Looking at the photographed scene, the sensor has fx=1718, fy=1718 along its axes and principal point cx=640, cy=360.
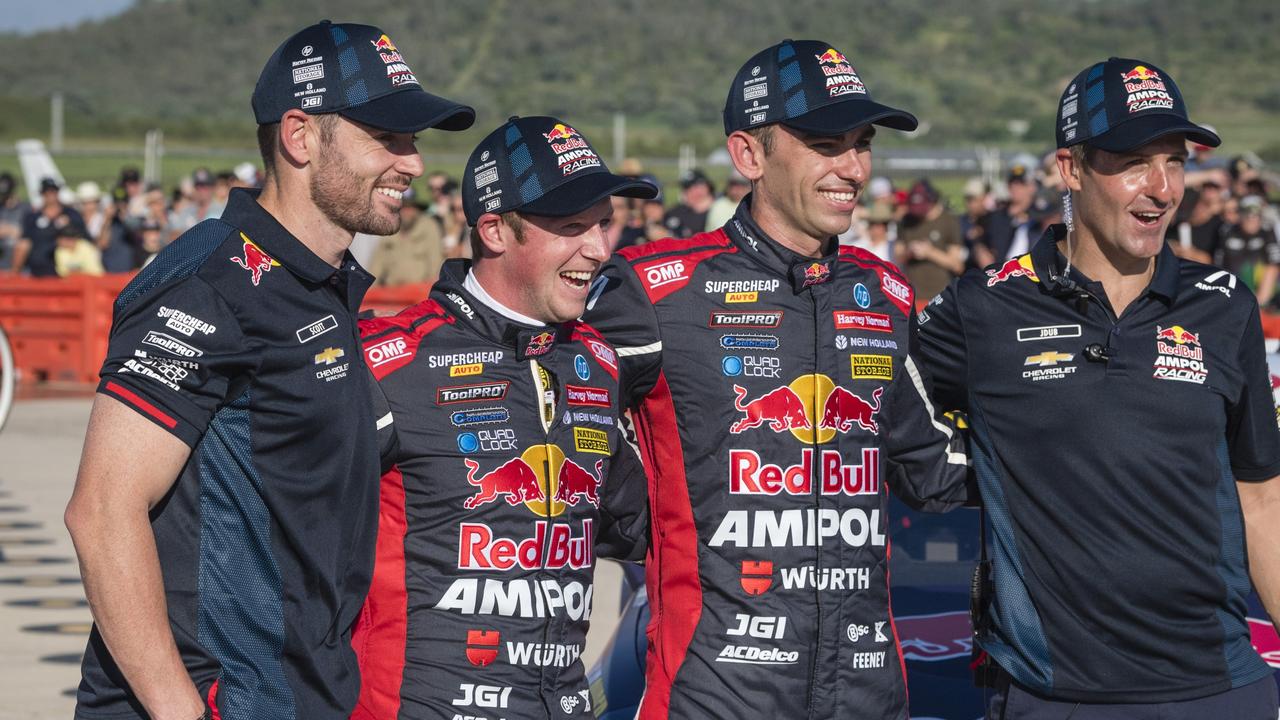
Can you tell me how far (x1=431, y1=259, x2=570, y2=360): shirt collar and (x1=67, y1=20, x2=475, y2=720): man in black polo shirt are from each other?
1.59 ft

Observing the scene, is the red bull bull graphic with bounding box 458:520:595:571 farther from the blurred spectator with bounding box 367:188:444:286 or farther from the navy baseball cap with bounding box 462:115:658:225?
the blurred spectator with bounding box 367:188:444:286

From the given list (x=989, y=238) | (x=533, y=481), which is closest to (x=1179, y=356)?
(x=533, y=481)

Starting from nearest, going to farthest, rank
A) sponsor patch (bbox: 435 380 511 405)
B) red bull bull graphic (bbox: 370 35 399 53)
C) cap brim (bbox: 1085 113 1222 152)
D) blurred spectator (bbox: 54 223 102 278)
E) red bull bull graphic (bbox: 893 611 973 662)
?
1. red bull bull graphic (bbox: 370 35 399 53)
2. sponsor patch (bbox: 435 380 511 405)
3. cap brim (bbox: 1085 113 1222 152)
4. red bull bull graphic (bbox: 893 611 973 662)
5. blurred spectator (bbox: 54 223 102 278)

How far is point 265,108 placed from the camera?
323 cm

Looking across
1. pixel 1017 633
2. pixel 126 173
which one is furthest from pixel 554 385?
pixel 126 173

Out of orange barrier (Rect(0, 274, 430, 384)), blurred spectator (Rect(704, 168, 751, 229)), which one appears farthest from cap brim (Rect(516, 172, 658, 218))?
orange barrier (Rect(0, 274, 430, 384))

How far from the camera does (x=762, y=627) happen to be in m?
3.87

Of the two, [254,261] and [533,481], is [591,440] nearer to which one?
[533,481]

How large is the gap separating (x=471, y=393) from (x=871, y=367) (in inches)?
37.5

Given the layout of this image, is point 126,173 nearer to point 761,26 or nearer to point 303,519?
point 303,519

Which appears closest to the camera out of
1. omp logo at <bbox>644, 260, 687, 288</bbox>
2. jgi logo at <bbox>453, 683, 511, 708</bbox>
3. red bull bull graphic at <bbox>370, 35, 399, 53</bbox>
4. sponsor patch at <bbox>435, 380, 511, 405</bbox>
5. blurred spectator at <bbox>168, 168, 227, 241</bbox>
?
red bull bull graphic at <bbox>370, 35, 399, 53</bbox>

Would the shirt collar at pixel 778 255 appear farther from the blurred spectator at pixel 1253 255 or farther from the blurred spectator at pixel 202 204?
the blurred spectator at pixel 202 204

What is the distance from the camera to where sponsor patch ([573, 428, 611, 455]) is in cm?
Answer: 376

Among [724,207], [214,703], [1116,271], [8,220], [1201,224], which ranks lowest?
→ [214,703]
